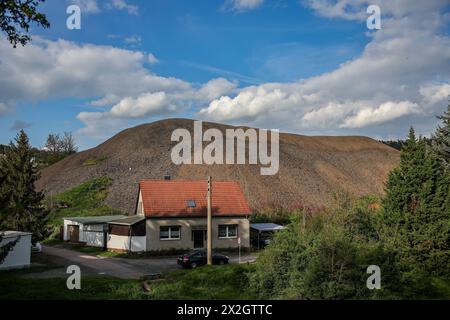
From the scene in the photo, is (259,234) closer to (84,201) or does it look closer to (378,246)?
(378,246)

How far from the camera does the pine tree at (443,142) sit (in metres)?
33.5

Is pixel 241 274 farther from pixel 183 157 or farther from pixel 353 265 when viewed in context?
pixel 183 157

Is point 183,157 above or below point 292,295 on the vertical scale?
above

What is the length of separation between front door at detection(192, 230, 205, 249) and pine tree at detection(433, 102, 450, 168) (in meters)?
20.6

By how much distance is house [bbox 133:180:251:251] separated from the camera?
39.2 meters

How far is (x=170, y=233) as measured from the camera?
130 feet

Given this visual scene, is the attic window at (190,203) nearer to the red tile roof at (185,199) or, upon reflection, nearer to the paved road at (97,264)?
the red tile roof at (185,199)

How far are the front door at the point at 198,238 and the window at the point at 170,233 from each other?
1.45 m

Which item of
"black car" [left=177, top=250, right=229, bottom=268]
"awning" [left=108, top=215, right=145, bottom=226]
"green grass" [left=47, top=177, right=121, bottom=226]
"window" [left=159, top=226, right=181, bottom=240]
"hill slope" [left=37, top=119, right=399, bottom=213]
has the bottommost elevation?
"black car" [left=177, top=250, right=229, bottom=268]

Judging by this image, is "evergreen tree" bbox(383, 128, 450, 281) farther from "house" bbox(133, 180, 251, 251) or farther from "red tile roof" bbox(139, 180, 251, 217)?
"red tile roof" bbox(139, 180, 251, 217)

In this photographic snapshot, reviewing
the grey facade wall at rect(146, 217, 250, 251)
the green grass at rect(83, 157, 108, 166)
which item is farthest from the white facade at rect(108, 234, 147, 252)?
the green grass at rect(83, 157, 108, 166)
